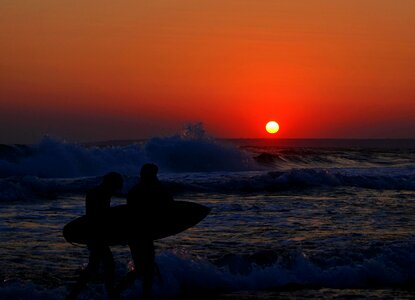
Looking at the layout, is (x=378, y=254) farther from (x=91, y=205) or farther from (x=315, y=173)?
(x=315, y=173)

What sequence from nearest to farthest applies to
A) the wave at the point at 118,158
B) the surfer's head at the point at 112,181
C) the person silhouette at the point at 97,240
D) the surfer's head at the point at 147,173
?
the surfer's head at the point at 112,181 < the person silhouette at the point at 97,240 < the surfer's head at the point at 147,173 < the wave at the point at 118,158

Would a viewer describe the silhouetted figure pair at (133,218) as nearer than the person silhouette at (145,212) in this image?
Yes

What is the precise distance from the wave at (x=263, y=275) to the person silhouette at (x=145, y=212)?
3.58 ft

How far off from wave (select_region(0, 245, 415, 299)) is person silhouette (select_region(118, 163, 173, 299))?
3.58ft

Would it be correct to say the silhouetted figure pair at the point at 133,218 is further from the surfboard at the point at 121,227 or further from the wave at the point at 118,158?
the wave at the point at 118,158

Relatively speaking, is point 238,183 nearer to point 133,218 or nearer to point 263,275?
point 263,275

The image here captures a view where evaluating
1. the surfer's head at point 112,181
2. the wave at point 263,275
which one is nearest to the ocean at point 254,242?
the wave at point 263,275

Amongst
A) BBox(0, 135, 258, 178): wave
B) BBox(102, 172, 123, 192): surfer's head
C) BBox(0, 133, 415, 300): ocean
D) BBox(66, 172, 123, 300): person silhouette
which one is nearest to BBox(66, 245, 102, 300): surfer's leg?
BBox(66, 172, 123, 300): person silhouette

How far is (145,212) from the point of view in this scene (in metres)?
9.05

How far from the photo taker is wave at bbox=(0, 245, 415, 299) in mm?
10516

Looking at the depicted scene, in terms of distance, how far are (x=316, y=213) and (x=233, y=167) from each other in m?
23.2

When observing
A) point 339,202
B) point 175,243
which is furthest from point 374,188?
point 175,243

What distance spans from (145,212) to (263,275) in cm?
290

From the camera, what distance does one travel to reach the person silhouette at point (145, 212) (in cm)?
895
